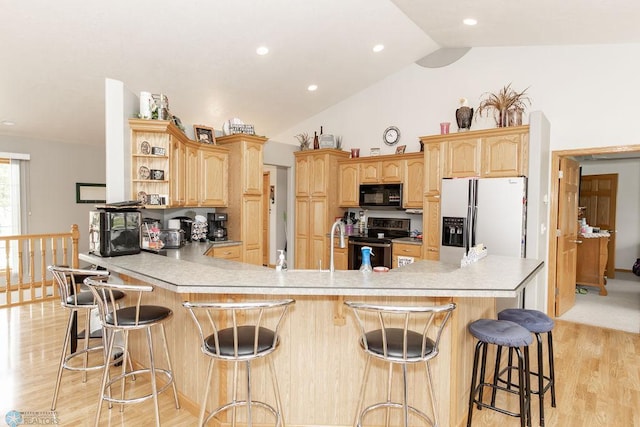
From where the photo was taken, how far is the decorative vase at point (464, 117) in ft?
16.3

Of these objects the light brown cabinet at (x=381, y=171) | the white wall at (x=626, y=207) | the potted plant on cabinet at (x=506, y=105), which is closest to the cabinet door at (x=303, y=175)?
the light brown cabinet at (x=381, y=171)

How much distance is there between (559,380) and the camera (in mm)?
3113

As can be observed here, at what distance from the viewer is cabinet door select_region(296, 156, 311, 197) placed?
6383 millimetres

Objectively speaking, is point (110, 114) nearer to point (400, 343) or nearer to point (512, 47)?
point (400, 343)

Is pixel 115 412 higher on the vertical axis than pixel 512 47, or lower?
lower

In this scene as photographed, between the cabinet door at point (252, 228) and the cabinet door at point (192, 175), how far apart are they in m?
0.64

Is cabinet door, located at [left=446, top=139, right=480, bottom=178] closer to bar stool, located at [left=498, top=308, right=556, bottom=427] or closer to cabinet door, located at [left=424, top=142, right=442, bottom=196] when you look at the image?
cabinet door, located at [left=424, top=142, right=442, bottom=196]

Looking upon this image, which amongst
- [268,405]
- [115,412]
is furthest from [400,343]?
[115,412]

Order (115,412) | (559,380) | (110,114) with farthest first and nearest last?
(110,114) → (559,380) → (115,412)

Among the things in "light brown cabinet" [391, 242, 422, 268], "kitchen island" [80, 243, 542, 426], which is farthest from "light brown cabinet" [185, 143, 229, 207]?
"light brown cabinet" [391, 242, 422, 268]

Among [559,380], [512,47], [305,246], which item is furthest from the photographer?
[305,246]

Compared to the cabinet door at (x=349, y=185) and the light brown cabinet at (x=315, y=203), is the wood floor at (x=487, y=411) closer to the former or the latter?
the cabinet door at (x=349, y=185)

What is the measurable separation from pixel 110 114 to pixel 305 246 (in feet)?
12.2

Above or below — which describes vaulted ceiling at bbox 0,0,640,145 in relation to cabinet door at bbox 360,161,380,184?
above
